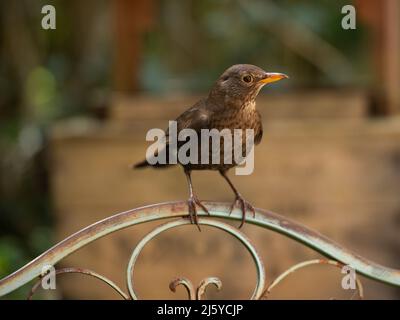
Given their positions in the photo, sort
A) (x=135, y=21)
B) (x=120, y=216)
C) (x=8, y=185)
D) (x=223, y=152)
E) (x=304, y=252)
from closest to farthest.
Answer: (x=120, y=216) → (x=223, y=152) → (x=304, y=252) → (x=135, y=21) → (x=8, y=185)

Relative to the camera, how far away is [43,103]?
22.2 feet

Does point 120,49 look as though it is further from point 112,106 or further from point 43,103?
point 43,103

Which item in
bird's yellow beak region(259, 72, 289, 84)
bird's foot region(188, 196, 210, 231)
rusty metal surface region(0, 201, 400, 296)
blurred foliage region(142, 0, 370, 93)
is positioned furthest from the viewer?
blurred foliage region(142, 0, 370, 93)

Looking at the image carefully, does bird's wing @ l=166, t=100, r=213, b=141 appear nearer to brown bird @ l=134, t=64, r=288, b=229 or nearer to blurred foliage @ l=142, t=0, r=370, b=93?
brown bird @ l=134, t=64, r=288, b=229

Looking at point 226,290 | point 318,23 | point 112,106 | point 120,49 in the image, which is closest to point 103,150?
point 112,106

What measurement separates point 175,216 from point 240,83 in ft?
1.45

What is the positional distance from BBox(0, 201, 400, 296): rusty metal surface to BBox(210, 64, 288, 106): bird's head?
0.35m

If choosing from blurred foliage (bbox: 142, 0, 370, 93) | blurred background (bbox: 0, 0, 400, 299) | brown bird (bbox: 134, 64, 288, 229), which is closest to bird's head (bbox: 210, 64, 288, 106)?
brown bird (bbox: 134, 64, 288, 229)

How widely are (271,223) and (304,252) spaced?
2.64 metres

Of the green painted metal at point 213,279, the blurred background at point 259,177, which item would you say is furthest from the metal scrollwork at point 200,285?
the blurred background at point 259,177

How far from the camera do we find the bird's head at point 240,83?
1.82 metres

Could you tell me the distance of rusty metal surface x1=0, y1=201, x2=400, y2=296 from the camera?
1.50 metres

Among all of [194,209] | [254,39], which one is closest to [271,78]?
[194,209]

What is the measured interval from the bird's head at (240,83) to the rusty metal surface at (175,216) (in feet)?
1.15
